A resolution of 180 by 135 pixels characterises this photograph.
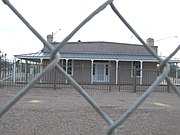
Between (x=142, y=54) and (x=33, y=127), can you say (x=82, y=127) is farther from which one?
(x=142, y=54)

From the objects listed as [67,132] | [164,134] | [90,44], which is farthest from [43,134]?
[90,44]

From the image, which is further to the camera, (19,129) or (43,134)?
(19,129)

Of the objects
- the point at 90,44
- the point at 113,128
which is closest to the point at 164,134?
the point at 113,128

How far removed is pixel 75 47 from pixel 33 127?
87.3 ft

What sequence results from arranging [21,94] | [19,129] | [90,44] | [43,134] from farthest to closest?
[90,44], [19,129], [43,134], [21,94]

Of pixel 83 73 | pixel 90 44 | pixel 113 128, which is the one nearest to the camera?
pixel 113 128

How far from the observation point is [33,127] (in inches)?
269

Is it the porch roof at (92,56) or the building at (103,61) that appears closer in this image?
the porch roof at (92,56)

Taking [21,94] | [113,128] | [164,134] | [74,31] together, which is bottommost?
[164,134]

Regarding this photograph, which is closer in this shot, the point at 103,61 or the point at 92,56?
the point at 92,56

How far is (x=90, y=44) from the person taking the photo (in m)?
33.0

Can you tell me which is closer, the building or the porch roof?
the porch roof

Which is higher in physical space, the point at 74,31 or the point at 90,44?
the point at 90,44

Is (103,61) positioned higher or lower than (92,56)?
lower
